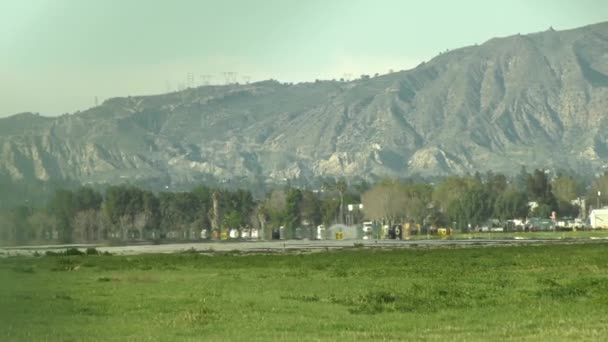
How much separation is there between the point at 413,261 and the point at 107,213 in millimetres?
98951

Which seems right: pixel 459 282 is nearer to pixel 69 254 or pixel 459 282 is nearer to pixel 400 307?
pixel 400 307

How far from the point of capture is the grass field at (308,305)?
25219 mm

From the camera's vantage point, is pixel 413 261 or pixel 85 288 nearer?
pixel 85 288

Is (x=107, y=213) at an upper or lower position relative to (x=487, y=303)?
upper

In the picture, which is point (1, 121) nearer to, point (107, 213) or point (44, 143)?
point (44, 143)

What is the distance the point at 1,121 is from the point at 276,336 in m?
9.43

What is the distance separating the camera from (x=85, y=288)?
40750 mm

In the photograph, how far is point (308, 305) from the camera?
32.8 meters

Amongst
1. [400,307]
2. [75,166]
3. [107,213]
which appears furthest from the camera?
[107,213]

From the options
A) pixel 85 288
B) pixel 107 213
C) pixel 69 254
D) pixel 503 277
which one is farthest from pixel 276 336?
pixel 107 213

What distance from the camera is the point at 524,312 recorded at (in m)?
29.6

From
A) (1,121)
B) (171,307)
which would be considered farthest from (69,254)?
(1,121)

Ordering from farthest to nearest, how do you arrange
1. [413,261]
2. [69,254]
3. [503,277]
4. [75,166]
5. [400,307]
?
[69,254] < [413,261] < [503,277] < [400,307] < [75,166]

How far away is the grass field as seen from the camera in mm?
25219
